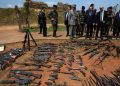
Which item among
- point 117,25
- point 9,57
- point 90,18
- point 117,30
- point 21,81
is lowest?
point 21,81

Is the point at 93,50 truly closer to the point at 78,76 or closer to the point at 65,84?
the point at 78,76

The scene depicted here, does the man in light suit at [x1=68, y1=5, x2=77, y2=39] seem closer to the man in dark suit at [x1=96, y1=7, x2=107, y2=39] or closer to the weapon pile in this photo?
the man in dark suit at [x1=96, y1=7, x2=107, y2=39]

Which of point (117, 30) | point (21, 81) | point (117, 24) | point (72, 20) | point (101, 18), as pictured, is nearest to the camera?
point (21, 81)

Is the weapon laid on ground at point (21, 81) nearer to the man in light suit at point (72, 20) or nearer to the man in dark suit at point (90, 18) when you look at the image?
the man in light suit at point (72, 20)

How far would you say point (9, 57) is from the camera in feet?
51.5

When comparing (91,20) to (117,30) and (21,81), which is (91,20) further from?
(21,81)

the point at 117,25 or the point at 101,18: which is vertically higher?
the point at 101,18

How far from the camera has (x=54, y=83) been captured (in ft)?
38.2

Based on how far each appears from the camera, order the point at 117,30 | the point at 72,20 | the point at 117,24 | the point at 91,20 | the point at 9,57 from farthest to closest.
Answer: the point at 117,30
the point at 117,24
the point at 72,20
the point at 91,20
the point at 9,57

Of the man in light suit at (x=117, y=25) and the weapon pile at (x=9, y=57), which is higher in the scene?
the man in light suit at (x=117, y=25)

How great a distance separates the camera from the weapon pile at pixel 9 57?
1436cm

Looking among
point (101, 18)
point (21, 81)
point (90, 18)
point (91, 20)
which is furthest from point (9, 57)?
point (101, 18)

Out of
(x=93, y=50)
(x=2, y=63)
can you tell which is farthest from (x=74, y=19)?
(x=2, y=63)

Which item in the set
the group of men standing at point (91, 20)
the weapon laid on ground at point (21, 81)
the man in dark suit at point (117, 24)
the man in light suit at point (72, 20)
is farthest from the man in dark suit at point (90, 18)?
the weapon laid on ground at point (21, 81)
